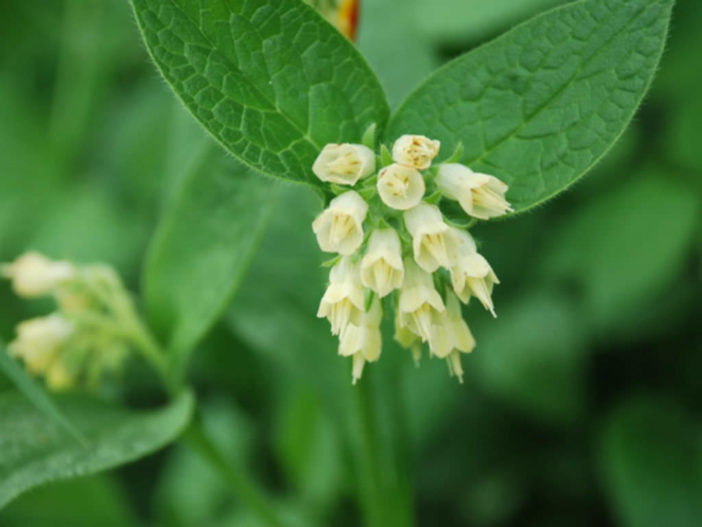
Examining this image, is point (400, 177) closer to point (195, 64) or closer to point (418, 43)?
point (195, 64)

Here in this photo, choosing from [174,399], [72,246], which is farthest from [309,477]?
[72,246]

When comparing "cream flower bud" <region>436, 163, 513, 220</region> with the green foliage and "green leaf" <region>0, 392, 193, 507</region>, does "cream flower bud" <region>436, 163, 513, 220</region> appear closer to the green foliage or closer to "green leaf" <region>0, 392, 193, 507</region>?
"green leaf" <region>0, 392, 193, 507</region>

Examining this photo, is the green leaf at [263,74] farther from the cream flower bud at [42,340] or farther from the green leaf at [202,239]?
the cream flower bud at [42,340]

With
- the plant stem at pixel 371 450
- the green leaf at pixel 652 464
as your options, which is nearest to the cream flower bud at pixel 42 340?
the plant stem at pixel 371 450

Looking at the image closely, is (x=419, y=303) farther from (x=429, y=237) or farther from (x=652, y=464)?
(x=652, y=464)

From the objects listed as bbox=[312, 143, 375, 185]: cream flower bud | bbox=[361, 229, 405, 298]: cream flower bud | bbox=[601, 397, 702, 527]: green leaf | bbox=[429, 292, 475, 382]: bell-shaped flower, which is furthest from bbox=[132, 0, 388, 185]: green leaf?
bbox=[601, 397, 702, 527]: green leaf

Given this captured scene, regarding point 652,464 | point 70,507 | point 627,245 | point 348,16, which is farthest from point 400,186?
point 70,507
